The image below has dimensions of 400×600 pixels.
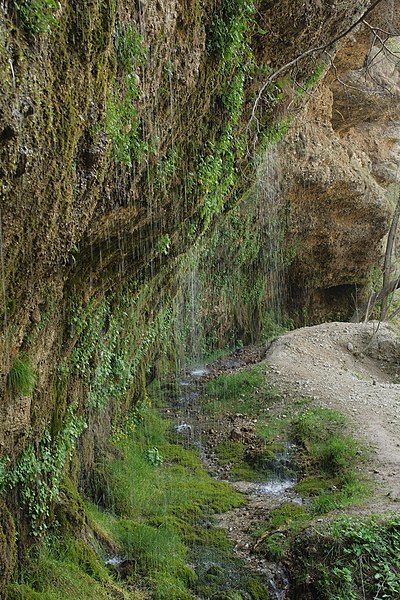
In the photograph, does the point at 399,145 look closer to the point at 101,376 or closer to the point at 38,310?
the point at 101,376

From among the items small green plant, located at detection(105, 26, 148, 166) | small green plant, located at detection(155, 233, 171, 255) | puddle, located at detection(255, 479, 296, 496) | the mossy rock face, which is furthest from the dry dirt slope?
small green plant, located at detection(105, 26, 148, 166)

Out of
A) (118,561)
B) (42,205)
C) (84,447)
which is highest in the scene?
(42,205)

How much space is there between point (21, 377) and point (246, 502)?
546cm

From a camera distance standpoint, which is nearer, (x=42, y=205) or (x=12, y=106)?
(x=12, y=106)

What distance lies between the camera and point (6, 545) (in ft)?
16.8

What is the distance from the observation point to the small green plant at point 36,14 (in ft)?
10.3

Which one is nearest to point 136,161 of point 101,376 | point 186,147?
point 186,147

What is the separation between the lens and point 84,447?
8.17m

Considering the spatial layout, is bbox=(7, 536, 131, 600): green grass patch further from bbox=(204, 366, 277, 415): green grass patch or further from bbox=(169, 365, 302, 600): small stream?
bbox=(204, 366, 277, 415): green grass patch

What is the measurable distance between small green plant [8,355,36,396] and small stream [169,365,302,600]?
351 centimetres

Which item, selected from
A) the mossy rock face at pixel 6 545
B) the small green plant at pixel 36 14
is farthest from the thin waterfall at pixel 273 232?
the small green plant at pixel 36 14

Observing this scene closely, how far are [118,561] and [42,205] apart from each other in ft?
16.4

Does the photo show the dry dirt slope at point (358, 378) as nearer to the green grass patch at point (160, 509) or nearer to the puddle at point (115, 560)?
the green grass patch at point (160, 509)

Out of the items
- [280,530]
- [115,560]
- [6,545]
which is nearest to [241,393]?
[280,530]
